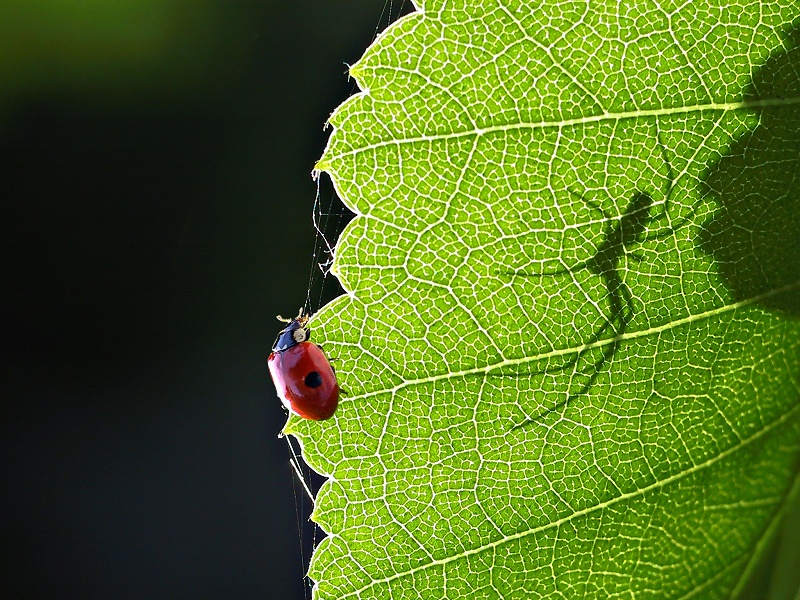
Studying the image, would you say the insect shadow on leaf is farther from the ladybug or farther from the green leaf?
the ladybug

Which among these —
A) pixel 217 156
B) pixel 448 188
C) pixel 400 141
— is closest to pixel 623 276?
pixel 448 188

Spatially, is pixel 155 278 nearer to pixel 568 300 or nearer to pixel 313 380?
pixel 313 380

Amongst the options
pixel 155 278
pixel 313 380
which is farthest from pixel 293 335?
pixel 155 278

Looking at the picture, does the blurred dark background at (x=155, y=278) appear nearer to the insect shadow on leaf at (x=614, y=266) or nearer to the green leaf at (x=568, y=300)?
the green leaf at (x=568, y=300)

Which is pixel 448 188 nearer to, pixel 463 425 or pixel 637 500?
pixel 463 425

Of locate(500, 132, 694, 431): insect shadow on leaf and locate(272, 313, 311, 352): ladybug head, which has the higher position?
locate(500, 132, 694, 431): insect shadow on leaf

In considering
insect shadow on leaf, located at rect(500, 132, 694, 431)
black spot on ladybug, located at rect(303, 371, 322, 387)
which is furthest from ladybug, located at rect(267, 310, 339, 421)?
insect shadow on leaf, located at rect(500, 132, 694, 431)
